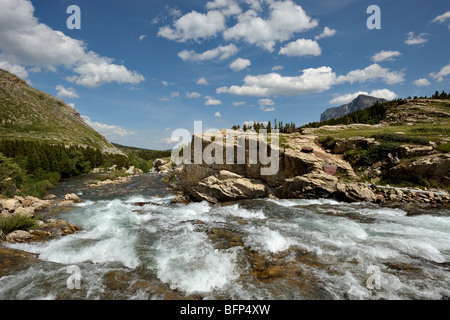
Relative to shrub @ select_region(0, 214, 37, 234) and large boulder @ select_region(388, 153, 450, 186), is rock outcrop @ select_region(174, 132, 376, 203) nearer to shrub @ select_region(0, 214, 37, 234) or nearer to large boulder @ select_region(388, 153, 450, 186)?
large boulder @ select_region(388, 153, 450, 186)

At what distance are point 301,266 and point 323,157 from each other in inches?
760

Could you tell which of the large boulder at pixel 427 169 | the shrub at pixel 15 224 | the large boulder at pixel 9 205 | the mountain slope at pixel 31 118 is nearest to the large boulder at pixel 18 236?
the shrub at pixel 15 224

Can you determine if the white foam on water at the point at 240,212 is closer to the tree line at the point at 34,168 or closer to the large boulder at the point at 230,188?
the large boulder at the point at 230,188

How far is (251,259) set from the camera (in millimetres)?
9516

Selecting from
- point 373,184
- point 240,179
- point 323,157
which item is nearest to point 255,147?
point 240,179

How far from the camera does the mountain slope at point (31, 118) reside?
121 metres

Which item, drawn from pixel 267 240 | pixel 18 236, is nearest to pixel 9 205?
pixel 18 236

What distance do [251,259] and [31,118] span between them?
19839 cm

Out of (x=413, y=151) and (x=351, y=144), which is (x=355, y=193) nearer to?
(x=413, y=151)

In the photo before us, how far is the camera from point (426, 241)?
1060 centimetres

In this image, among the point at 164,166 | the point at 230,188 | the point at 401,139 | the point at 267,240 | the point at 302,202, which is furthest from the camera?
the point at 164,166

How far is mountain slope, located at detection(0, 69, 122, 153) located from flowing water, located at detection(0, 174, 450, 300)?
5625 inches

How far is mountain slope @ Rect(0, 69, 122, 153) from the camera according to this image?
120787mm
